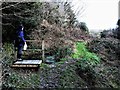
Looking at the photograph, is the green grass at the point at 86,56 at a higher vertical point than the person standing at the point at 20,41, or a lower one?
Answer: lower

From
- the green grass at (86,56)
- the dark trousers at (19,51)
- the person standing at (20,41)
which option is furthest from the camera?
the green grass at (86,56)

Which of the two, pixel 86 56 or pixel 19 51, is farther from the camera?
pixel 86 56

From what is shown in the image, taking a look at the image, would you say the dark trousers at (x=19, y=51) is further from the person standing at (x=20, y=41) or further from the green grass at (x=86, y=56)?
the green grass at (x=86, y=56)

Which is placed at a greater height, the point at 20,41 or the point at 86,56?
the point at 20,41

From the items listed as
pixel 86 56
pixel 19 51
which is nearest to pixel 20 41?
pixel 19 51

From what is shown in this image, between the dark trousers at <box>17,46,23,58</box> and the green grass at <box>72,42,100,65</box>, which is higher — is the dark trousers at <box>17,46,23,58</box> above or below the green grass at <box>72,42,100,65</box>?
above

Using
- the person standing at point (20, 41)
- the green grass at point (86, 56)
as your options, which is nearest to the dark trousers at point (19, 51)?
the person standing at point (20, 41)

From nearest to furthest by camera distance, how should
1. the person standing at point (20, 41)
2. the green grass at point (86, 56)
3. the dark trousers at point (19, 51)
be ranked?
1. the person standing at point (20, 41)
2. the dark trousers at point (19, 51)
3. the green grass at point (86, 56)

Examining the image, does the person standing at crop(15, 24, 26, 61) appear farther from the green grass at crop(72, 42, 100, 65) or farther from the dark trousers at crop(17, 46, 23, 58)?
the green grass at crop(72, 42, 100, 65)

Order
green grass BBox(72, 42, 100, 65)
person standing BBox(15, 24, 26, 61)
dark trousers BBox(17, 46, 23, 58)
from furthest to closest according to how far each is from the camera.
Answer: green grass BBox(72, 42, 100, 65) < dark trousers BBox(17, 46, 23, 58) < person standing BBox(15, 24, 26, 61)

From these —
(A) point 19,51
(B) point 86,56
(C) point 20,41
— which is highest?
(C) point 20,41

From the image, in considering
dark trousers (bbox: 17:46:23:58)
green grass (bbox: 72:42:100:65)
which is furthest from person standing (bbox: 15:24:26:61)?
green grass (bbox: 72:42:100:65)

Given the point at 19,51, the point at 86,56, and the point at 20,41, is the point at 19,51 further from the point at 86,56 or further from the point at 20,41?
the point at 86,56

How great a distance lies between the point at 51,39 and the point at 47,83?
470 centimetres
